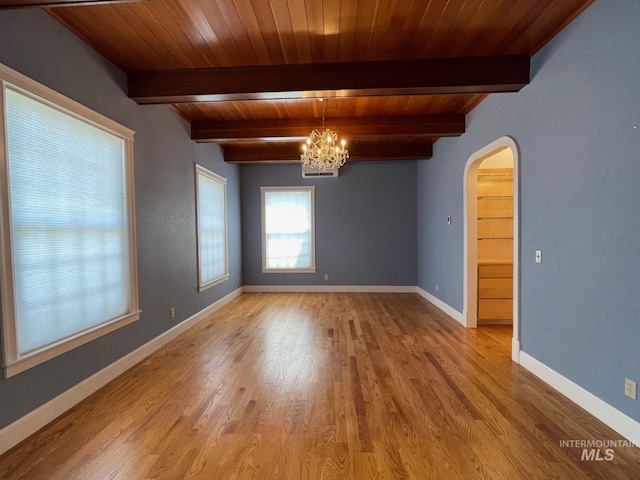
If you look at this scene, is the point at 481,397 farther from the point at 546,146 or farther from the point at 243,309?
the point at 243,309

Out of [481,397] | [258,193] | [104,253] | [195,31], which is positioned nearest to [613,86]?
[481,397]

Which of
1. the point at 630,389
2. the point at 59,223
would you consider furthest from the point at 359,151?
the point at 630,389

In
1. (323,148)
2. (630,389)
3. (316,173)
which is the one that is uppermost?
(316,173)

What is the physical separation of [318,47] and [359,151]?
10.3 feet

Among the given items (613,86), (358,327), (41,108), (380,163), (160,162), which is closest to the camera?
(613,86)

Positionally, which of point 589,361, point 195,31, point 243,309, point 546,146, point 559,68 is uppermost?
point 195,31

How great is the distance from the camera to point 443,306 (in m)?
5.34

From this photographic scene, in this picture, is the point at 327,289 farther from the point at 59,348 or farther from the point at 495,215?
the point at 59,348

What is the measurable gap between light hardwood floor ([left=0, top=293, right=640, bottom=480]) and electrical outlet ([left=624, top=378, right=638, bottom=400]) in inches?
12.2

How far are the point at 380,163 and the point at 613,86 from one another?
16.0 ft

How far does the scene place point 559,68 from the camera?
258 cm

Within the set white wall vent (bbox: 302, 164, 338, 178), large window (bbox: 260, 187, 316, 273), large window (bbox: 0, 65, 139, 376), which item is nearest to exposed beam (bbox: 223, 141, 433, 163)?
white wall vent (bbox: 302, 164, 338, 178)

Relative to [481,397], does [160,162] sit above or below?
above

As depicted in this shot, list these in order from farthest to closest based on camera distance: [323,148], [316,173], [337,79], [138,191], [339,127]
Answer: [316,173] → [339,127] → [323,148] → [138,191] → [337,79]
